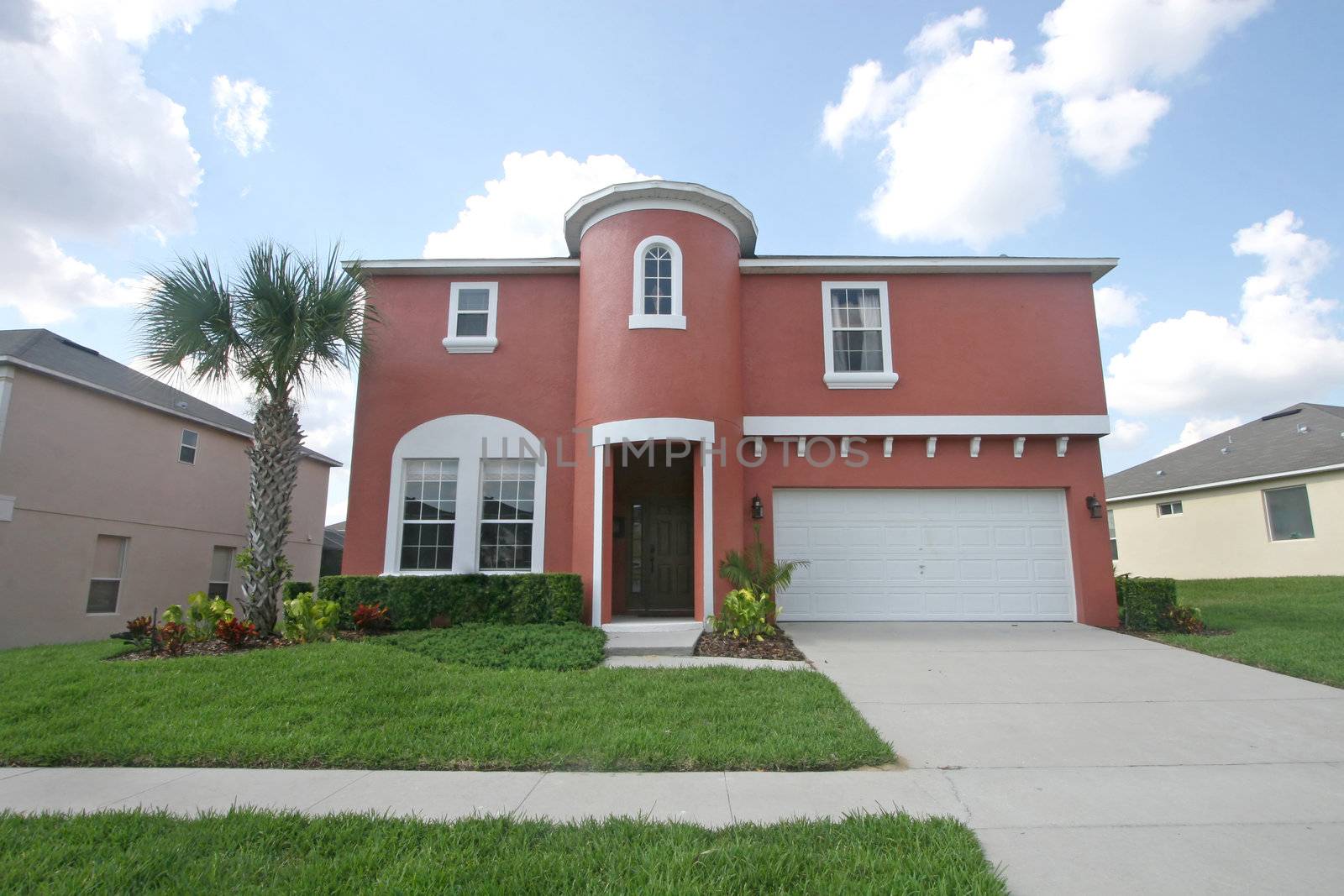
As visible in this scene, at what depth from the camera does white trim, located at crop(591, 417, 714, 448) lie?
1035 cm

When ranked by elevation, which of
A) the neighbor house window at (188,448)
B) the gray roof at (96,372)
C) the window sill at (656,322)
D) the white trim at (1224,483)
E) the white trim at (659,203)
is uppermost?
the white trim at (659,203)

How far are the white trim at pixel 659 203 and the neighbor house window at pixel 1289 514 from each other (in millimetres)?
16278

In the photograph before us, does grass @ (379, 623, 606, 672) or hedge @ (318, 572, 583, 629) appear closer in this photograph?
grass @ (379, 623, 606, 672)

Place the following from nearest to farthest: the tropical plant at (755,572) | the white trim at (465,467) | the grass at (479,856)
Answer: the grass at (479,856) → the tropical plant at (755,572) → the white trim at (465,467)

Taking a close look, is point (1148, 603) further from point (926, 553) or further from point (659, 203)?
point (659, 203)

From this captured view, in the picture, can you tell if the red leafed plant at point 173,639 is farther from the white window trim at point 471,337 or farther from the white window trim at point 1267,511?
the white window trim at point 1267,511

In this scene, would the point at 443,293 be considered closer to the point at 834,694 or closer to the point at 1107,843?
the point at 834,694

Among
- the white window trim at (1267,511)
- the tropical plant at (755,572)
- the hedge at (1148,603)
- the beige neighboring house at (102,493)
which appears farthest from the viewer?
the white window trim at (1267,511)

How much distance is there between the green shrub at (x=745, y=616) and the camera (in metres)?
9.26

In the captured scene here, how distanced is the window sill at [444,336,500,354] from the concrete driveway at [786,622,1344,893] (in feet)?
23.4

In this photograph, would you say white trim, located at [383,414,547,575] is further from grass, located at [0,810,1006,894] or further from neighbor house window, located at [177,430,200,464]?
neighbor house window, located at [177,430,200,464]

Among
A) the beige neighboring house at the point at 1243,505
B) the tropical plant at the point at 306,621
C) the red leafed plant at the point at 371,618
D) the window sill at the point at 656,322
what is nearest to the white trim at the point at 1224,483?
the beige neighboring house at the point at 1243,505

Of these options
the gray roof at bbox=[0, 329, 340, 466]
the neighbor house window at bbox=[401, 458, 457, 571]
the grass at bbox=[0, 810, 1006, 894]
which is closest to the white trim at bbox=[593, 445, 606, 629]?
the neighbor house window at bbox=[401, 458, 457, 571]

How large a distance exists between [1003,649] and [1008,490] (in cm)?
368
